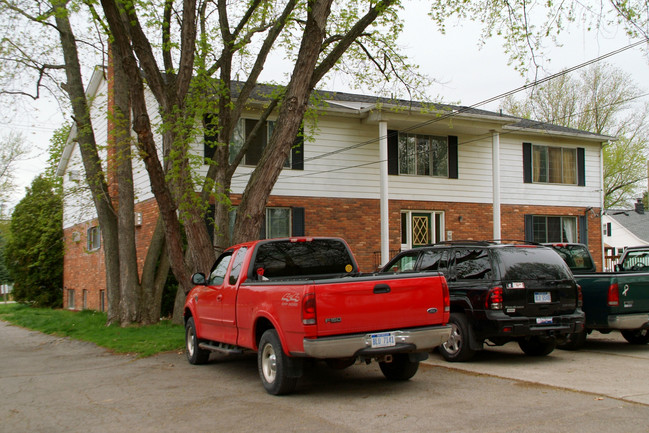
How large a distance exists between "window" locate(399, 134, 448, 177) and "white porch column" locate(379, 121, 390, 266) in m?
1.65

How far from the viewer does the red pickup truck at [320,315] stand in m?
6.71

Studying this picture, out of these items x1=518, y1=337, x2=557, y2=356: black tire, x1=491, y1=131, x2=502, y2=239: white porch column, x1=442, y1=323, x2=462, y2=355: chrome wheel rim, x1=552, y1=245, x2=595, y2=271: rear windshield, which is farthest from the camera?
x1=491, y1=131, x2=502, y2=239: white porch column

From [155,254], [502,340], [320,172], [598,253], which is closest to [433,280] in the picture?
[502,340]

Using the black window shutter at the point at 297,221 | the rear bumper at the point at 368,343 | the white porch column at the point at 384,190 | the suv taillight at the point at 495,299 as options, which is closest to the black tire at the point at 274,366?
the rear bumper at the point at 368,343

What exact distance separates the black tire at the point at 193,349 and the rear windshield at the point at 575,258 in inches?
277

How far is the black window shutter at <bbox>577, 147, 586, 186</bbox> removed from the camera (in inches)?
933

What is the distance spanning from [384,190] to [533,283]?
10.2 metres

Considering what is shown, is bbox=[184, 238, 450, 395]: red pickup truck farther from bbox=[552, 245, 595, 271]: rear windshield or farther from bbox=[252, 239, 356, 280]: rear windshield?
bbox=[552, 245, 595, 271]: rear windshield

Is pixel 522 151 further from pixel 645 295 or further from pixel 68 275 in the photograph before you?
pixel 68 275

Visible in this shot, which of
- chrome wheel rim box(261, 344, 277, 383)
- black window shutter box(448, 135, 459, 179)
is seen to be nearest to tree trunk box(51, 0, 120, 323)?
chrome wheel rim box(261, 344, 277, 383)

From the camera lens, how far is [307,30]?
36.9 feet

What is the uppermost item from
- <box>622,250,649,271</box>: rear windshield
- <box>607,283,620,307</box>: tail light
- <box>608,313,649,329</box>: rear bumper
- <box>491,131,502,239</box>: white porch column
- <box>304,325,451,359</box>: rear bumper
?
<box>491,131,502,239</box>: white porch column

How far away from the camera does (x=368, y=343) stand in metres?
6.85

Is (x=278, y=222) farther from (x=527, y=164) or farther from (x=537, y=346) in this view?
(x=537, y=346)
